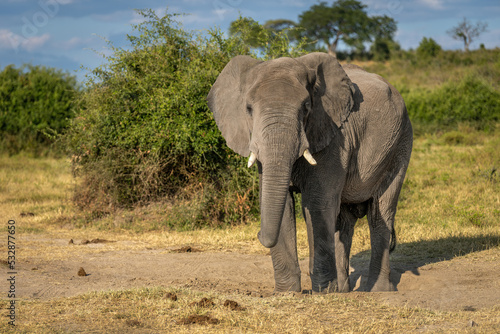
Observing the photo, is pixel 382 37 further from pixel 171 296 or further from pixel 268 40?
pixel 171 296

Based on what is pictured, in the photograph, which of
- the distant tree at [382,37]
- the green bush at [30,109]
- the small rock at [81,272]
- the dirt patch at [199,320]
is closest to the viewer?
the dirt patch at [199,320]

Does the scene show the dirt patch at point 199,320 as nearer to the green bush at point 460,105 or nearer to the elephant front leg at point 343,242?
the elephant front leg at point 343,242

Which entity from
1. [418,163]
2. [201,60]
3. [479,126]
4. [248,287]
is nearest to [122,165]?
[201,60]

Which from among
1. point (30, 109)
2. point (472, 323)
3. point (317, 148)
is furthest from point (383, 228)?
point (30, 109)

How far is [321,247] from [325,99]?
144 cm

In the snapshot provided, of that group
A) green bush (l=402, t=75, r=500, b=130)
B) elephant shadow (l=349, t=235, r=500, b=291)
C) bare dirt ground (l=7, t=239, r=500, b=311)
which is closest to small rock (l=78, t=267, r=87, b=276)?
bare dirt ground (l=7, t=239, r=500, b=311)

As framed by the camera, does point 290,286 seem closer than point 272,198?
No

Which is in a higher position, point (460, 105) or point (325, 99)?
point (460, 105)

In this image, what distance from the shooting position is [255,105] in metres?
5.14

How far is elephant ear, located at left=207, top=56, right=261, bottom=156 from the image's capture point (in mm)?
5508

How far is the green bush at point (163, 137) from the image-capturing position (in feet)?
35.0

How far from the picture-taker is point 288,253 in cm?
584

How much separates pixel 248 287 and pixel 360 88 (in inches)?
104

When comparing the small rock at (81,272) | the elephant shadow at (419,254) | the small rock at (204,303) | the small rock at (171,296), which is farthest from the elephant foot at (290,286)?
the small rock at (81,272)
